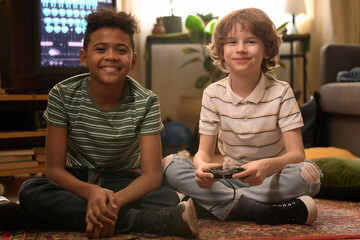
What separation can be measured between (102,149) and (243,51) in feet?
1.58

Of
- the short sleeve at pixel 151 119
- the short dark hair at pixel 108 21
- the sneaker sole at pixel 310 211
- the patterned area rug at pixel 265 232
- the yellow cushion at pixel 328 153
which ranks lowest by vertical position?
the yellow cushion at pixel 328 153

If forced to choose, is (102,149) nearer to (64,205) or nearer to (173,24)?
(64,205)

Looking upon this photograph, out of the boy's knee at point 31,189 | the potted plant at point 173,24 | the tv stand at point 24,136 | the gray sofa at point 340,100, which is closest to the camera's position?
the boy's knee at point 31,189

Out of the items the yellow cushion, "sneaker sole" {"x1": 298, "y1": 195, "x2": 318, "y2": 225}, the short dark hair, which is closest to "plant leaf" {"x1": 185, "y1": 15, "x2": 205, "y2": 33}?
the yellow cushion

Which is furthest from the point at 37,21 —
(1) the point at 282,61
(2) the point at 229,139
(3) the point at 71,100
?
(1) the point at 282,61

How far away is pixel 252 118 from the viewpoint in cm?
134

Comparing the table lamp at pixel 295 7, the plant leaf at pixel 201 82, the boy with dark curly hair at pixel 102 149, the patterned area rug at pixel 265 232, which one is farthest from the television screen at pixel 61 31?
the table lamp at pixel 295 7

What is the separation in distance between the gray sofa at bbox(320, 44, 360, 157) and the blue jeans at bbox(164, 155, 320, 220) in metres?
1.02

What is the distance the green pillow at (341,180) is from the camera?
1.55m

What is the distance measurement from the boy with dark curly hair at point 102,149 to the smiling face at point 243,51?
25 cm

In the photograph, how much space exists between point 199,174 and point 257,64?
0.39 m

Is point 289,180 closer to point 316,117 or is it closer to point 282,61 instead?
point 316,117

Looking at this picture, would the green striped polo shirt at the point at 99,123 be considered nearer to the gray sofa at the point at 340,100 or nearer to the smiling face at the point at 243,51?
the smiling face at the point at 243,51

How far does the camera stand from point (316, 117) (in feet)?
7.98
